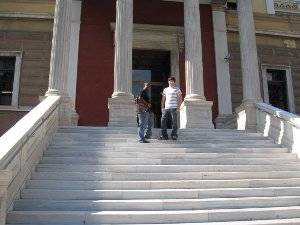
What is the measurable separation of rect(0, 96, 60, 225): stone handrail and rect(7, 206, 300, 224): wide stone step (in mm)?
507

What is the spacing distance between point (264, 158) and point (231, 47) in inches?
340

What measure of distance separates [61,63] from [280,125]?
692 centimetres

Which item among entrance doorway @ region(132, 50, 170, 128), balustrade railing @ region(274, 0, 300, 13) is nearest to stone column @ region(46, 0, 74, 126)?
entrance doorway @ region(132, 50, 170, 128)

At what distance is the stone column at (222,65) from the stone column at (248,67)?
1926 millimetres

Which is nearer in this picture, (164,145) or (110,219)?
(110,219)

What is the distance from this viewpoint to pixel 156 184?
814 centimetres

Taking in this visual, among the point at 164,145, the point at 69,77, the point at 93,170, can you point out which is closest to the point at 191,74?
the point at 164,145

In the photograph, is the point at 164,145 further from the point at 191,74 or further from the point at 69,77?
the point at 69,77

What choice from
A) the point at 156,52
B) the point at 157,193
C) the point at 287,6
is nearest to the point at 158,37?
the point at 156,52

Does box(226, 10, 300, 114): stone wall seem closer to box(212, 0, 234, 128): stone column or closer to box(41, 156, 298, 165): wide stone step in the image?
box(212, 0, 234, 128): stone column

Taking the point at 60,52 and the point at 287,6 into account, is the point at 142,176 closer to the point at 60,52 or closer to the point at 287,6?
the point at 60,52

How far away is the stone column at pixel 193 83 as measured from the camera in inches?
521

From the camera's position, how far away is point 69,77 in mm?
16031

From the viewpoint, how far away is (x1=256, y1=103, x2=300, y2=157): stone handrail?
1090cm
